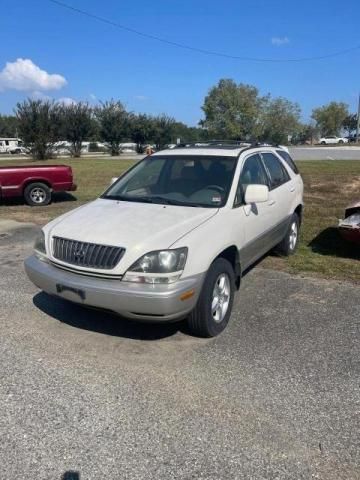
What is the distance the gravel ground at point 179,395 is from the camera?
2.56 metres

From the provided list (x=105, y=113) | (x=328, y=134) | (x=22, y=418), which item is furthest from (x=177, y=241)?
(x=328, y=134)

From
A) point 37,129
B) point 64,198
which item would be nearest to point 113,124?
point 37,129

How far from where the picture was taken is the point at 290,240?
670 centimetres

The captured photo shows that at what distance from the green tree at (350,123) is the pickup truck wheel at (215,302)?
9217cm

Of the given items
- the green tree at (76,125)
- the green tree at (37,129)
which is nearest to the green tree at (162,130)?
the green tree at (76,125)

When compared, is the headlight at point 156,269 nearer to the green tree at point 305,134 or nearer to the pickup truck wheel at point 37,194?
the pickup truck wheel at point 37,194

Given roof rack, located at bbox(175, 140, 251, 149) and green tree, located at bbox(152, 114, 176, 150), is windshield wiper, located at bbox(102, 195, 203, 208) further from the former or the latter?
green tree, located at bbox(152, 114, 176, 150)

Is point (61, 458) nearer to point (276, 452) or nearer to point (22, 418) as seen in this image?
point (22, 418)

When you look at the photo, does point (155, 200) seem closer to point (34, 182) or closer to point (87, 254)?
point (87, 254)

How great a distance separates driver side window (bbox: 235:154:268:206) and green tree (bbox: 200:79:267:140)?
252 feet

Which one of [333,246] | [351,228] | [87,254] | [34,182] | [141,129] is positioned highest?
[141,129]

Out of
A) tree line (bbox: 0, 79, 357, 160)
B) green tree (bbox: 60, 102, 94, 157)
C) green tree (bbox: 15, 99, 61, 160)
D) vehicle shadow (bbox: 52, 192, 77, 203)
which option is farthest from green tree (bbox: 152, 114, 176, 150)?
vehicle shadow (bbox: 52, 192, 77, 203)

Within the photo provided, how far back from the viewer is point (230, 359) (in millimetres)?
3703

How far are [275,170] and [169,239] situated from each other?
290cm
